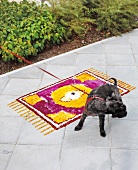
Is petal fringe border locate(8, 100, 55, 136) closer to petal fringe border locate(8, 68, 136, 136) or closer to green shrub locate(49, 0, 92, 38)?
petal fringe border locate(8, 68, 136, 136)

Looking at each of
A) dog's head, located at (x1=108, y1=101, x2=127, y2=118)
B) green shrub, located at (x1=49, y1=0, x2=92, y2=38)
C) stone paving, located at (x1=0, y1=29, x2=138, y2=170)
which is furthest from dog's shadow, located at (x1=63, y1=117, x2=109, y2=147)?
green shrub, located at (x1=49, y1=0, x2=92, y2=38)

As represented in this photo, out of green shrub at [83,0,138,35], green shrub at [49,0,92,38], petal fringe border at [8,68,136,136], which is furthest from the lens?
green shrub at [83,0,138,35]

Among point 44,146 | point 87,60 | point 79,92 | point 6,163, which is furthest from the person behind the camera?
point 87,60

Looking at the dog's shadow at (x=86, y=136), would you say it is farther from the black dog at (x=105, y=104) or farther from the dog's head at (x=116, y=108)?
the dog's head at (x=116, y=108)

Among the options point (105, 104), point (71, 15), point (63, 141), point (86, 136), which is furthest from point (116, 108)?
point (71, 15)

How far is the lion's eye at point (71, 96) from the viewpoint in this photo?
5.10 metres

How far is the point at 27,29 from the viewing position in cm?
677

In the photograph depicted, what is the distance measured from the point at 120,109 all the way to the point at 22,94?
2.08 meters

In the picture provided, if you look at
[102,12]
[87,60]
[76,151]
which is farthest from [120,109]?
[102,12]

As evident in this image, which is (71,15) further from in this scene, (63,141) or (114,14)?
(63,141)

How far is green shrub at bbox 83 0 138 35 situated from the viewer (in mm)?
7730

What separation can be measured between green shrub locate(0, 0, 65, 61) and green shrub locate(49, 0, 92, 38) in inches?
6.6

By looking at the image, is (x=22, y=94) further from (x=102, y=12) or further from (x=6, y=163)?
(x=102, y=12)

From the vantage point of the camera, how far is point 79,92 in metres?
5.28
